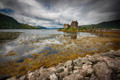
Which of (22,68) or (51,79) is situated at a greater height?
(51,79)

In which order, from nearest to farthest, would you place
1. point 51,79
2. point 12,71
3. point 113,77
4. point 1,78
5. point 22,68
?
1. point 113,77
2. point 51,79
3. point 1,78
4. point 12,71
5. point 22,68

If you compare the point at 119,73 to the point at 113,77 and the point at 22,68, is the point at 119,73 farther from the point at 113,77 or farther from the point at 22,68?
the point at 22,68

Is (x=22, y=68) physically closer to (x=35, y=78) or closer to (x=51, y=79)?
(x=35, y=78)

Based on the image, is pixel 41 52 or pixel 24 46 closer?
pixel 41 52

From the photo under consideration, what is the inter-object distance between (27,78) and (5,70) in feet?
14.1

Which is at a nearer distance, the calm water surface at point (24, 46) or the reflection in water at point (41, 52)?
the reflection in water at point (41, 52)

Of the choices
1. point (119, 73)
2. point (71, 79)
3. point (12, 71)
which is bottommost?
point (12, 71)

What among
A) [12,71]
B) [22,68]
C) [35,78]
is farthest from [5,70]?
[35,78]

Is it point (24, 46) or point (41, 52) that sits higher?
Result: point (24, 46)

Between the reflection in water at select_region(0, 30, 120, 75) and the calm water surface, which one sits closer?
the reflection in water at select_region(0, 30, 120, 75)

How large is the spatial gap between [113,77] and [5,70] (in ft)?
38.8

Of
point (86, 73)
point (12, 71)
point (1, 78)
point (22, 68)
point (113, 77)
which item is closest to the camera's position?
point (113, 77)

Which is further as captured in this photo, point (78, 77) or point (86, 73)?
point (86, 73)

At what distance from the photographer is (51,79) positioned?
14.6ft
